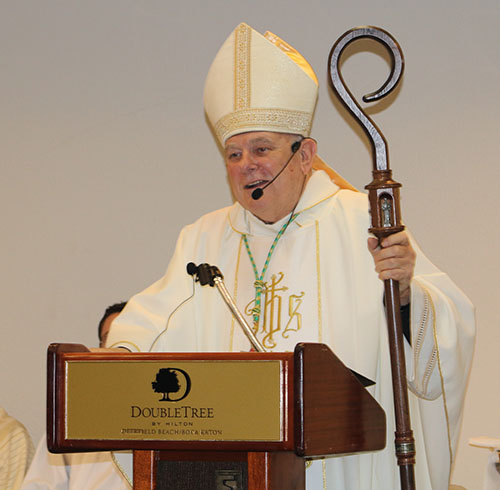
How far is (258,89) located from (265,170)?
355 mm

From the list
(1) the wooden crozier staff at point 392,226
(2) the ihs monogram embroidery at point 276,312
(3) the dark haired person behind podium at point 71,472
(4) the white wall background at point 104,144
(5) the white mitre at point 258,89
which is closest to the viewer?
(1) the wooden crozier staff at point 392,226

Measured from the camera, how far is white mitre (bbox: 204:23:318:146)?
3324 millimetres

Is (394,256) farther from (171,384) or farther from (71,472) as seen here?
(71,472)

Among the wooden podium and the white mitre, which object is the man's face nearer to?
the white mitre

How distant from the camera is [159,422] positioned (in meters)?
2.23

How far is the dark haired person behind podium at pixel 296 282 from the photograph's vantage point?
2.98 metres

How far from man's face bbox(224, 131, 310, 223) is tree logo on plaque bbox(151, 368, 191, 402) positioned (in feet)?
3.73

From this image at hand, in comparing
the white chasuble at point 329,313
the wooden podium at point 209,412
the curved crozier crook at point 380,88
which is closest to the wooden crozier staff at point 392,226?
the curved crozier crook at point 380,88

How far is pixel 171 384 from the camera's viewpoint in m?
2.22

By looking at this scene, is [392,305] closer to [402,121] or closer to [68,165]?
[402,121]

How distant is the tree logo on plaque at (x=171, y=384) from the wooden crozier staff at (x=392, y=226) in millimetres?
789

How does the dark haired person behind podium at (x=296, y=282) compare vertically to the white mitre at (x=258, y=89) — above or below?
below

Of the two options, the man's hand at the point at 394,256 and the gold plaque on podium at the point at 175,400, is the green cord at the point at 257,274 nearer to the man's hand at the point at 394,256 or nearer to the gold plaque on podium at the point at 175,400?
the man's hand at the point at 394,256

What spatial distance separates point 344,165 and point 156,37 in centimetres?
138
